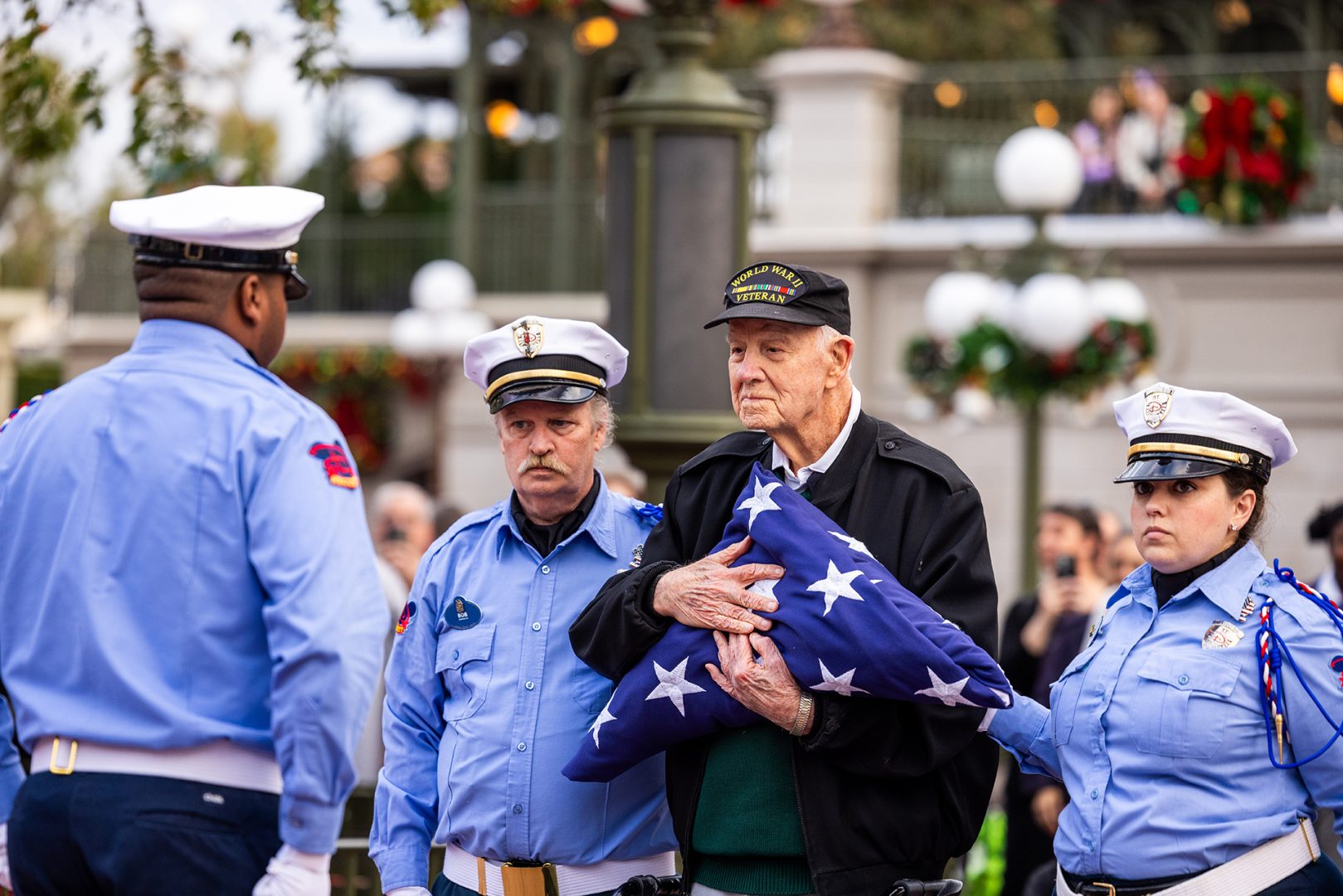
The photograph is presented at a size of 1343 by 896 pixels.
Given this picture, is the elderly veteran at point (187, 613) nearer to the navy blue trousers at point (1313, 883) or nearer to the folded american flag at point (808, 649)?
the folded american flag at point (808, 649)

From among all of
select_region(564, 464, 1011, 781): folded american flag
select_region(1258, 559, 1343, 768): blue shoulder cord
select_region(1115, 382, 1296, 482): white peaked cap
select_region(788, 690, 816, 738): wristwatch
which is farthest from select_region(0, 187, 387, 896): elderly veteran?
select_region(1258, 559, 1343, 768): blue shoulder cord

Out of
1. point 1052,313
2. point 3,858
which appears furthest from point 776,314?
point 1052,313

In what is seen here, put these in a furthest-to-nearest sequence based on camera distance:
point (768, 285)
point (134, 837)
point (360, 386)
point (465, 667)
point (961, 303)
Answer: point (360, 386) → point (961, 303) → point (465, 667) → point (768, 285) → point (134, 837)

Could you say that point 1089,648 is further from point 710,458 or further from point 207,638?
point 207,638

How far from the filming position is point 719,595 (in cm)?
365

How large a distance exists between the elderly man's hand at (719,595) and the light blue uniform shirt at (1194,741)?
0.86 m

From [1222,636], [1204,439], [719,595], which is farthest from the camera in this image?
[1204,439]

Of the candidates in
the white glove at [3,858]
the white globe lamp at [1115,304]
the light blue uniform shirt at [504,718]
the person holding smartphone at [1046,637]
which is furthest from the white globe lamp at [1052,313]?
the white glove at [3,858]

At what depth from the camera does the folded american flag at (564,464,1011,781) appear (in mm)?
3447

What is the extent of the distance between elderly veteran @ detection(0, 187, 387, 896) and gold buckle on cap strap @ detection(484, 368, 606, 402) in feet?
2.11

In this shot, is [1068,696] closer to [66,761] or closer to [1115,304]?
[66,761]

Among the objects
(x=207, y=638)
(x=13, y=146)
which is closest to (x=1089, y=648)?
(x=207, y=638)

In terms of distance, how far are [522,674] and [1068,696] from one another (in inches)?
47.9

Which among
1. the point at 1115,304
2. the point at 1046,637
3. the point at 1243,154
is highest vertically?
the point at 1243,154
